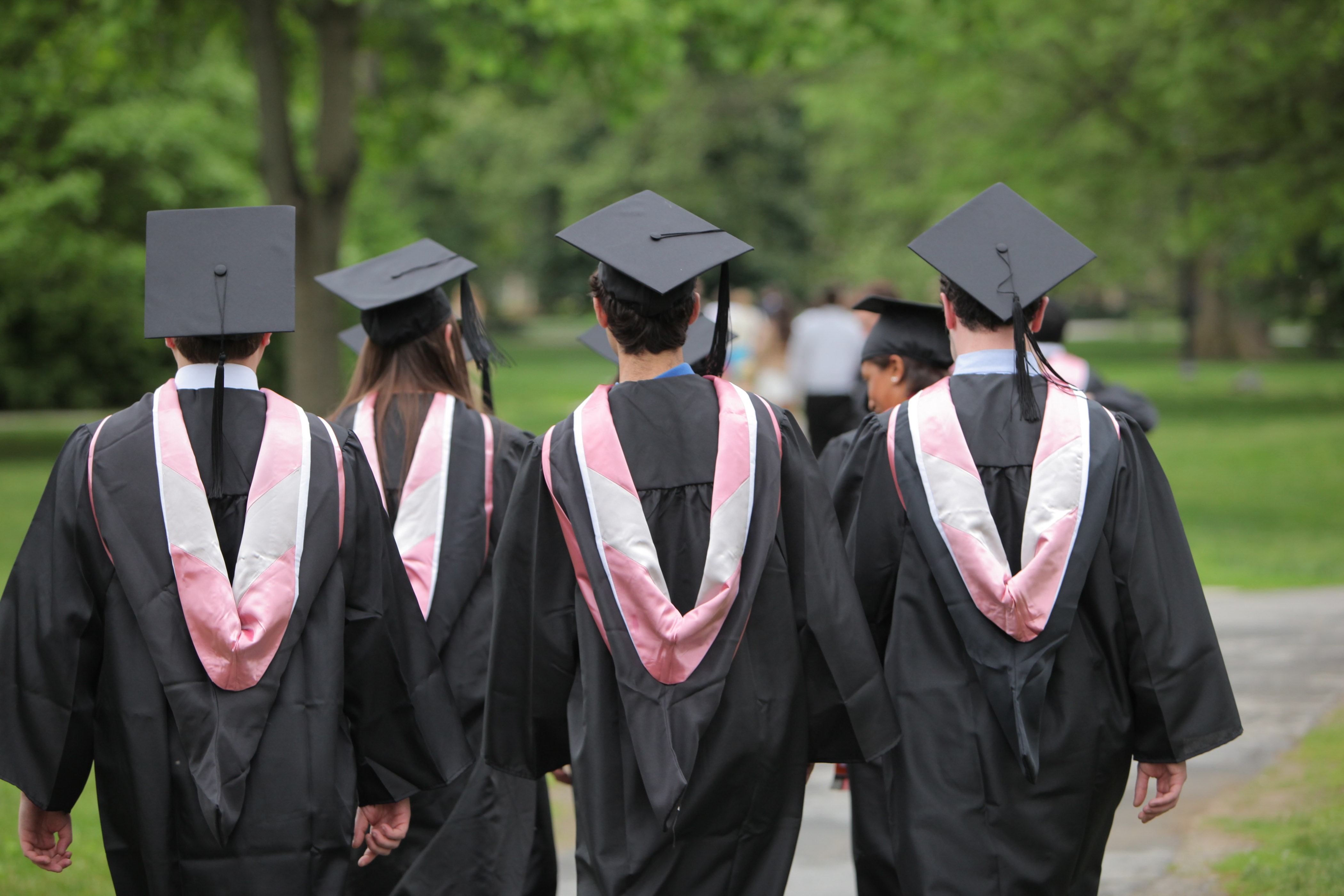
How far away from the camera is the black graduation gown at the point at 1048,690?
3.07m

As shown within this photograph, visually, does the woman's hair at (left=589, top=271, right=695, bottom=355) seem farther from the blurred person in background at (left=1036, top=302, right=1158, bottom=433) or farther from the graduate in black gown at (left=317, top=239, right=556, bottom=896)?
the blurred person in background at (left=1036, top=302, right=1158, bottom=433)

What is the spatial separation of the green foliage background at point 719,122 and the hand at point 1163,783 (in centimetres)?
741

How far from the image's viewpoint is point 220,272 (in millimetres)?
2988

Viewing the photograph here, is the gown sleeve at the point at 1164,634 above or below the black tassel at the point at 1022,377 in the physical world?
below

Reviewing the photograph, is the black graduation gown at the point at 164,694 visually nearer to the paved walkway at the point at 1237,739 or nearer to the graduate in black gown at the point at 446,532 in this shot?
the graduate in black gown at the point at 446,532

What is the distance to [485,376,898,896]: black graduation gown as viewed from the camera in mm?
2871

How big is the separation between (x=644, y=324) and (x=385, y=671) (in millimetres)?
961

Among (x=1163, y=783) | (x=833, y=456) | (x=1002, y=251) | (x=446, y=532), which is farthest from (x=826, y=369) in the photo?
(x=1163, y=783)

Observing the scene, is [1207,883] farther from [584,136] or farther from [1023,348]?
[584,136]

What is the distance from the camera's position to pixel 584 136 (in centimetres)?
3922

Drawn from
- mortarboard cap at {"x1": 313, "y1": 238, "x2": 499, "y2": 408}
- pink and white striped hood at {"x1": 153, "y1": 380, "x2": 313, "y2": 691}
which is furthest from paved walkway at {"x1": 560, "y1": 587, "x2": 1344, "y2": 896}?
A: pink and white striped hood at {"x1": 153, "y1": 380, "x2": 313, "y2": 691}

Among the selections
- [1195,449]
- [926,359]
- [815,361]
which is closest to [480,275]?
[1195,449]

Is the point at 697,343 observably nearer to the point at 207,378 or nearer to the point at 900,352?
the point at 900,352

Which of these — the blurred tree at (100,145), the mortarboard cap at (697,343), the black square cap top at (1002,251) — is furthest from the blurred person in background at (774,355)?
the black square cap top at (1002,251)
